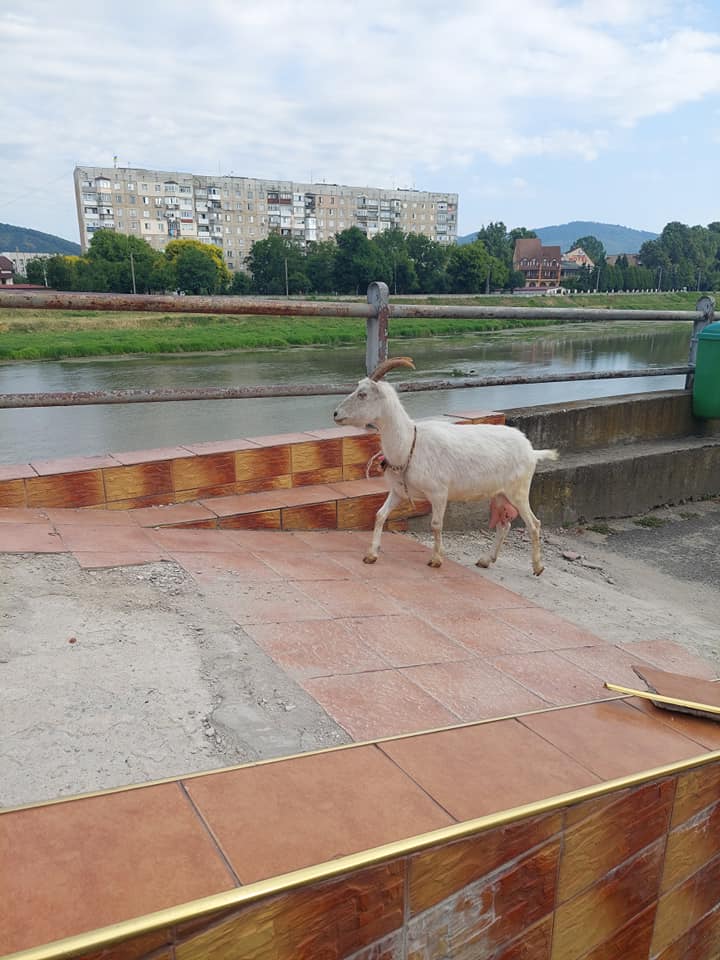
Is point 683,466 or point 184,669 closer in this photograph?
point 184,669

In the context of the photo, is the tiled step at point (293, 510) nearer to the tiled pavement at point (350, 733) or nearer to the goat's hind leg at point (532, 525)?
the tiled pavement at point (350, 733)

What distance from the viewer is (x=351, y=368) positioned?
71.1ft

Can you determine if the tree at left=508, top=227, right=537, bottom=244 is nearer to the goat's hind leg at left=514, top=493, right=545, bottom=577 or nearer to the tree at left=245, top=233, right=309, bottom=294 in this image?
the tree at left=245, top=233, right=309, bottom=294

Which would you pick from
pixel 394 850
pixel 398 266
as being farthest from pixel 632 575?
pixel 398 266

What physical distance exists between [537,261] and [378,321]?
11636 cm

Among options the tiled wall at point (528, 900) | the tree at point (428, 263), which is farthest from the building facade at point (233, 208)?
the tiled wall at point (528, 900)

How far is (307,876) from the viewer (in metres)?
1.15

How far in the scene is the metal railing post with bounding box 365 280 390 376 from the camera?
3996mm

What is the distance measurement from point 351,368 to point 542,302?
4186 cm

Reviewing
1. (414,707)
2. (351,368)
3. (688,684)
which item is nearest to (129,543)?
(414,707)

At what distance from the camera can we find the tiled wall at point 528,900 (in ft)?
3.69

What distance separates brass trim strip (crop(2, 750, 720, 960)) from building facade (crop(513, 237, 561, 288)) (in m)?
116

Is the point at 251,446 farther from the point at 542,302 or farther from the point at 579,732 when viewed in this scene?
the point at 542,302

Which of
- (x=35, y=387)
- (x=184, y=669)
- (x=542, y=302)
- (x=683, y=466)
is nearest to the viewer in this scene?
(x=184, y=669)
